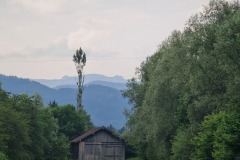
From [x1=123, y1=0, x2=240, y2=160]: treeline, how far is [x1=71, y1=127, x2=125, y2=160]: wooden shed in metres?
19.1

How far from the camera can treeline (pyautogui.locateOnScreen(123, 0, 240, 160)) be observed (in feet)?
119

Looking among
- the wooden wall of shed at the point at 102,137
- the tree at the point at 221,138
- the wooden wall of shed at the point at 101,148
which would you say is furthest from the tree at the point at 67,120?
the tree at the point at 221,138

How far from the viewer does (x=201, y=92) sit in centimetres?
4212

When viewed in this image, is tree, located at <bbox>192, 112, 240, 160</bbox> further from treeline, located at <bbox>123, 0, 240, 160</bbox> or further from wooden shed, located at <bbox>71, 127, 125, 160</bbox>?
wooden shed, located at <bbox>71, 127, 125, 160</bbox>

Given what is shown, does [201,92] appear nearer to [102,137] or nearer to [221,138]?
[221,138]

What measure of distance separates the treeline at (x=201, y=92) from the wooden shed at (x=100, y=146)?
19.1 meters

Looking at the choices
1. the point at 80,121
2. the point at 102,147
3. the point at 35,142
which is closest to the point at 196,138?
the point at 35,142

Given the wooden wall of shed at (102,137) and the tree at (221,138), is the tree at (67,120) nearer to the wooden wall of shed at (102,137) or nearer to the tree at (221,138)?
the wooden wall of shed at (102,137)

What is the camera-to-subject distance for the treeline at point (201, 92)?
1431 inches

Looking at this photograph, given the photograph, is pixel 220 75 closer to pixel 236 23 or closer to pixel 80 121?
pixel 236 23

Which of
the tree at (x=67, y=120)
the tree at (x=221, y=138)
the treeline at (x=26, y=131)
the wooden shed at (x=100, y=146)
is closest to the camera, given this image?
the tree at (x=221, y=138)

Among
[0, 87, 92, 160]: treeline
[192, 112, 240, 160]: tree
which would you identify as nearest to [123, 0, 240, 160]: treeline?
[192, 112, 240, 160]: tree

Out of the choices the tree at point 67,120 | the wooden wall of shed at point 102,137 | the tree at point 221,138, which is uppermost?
the tree at point 67,120

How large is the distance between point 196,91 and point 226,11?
8421 mm
